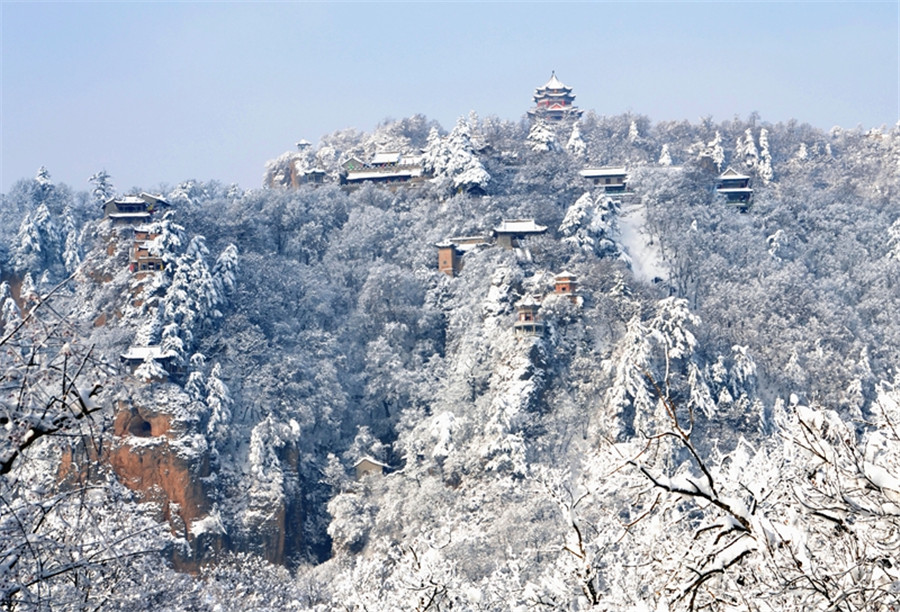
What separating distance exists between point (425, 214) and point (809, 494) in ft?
196

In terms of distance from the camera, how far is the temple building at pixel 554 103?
3684 inches

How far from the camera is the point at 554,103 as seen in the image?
309 feet

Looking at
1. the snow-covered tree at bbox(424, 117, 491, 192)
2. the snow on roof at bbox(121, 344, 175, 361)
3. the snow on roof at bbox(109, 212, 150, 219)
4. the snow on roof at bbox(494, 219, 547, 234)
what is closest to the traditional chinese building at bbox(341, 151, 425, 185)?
the snow-covered tree at bbox(424, 117, 491, 192)

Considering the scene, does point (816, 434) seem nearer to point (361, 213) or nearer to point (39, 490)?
point (39, 490)

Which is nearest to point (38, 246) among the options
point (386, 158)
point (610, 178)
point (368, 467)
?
point (386, 158)

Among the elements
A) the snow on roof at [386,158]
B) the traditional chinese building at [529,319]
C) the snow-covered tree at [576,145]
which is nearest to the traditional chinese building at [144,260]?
the traditional chinese building at [529,319]

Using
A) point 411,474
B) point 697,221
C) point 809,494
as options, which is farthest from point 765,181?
point 809,494

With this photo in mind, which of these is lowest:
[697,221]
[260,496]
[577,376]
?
[260,496]

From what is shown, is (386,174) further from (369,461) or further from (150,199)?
(369,461)

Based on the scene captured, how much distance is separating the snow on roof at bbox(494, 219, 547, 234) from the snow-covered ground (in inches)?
202

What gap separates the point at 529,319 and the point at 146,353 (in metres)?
15.7

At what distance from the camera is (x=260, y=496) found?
1802 inches

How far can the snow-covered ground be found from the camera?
200 ft

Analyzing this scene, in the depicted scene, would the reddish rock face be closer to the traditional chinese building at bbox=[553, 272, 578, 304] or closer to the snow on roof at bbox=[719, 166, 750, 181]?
the traditional chinese building at bbox=[553, 272, 578, 304]
